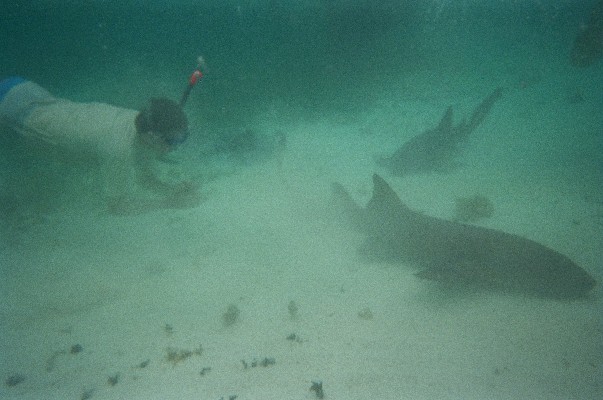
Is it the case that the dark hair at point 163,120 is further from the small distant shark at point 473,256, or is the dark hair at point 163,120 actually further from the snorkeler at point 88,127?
the small distant shark at point 473,256

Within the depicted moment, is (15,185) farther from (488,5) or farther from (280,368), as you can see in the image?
(488,5)

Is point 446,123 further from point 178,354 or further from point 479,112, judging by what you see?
point 178,354

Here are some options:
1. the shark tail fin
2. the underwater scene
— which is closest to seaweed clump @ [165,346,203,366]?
the underwater scene

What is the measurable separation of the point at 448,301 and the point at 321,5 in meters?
34.5

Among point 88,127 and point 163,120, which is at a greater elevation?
point 88,127

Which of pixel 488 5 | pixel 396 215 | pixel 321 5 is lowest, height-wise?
pixel 396 215

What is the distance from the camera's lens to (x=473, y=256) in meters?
6.08

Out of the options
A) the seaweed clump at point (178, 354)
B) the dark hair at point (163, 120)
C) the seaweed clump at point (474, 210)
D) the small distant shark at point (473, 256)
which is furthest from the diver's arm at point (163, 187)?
the seaweed clump at point (474, 210)

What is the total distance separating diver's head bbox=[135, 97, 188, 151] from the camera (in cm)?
604

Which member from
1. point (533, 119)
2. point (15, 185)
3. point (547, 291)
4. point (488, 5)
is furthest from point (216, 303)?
point (488, 5)

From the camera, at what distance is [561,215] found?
8.45 metres

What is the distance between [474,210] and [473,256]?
10.4 feet

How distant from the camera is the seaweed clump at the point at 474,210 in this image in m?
8.70

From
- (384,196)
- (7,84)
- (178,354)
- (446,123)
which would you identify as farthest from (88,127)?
(446,123)
